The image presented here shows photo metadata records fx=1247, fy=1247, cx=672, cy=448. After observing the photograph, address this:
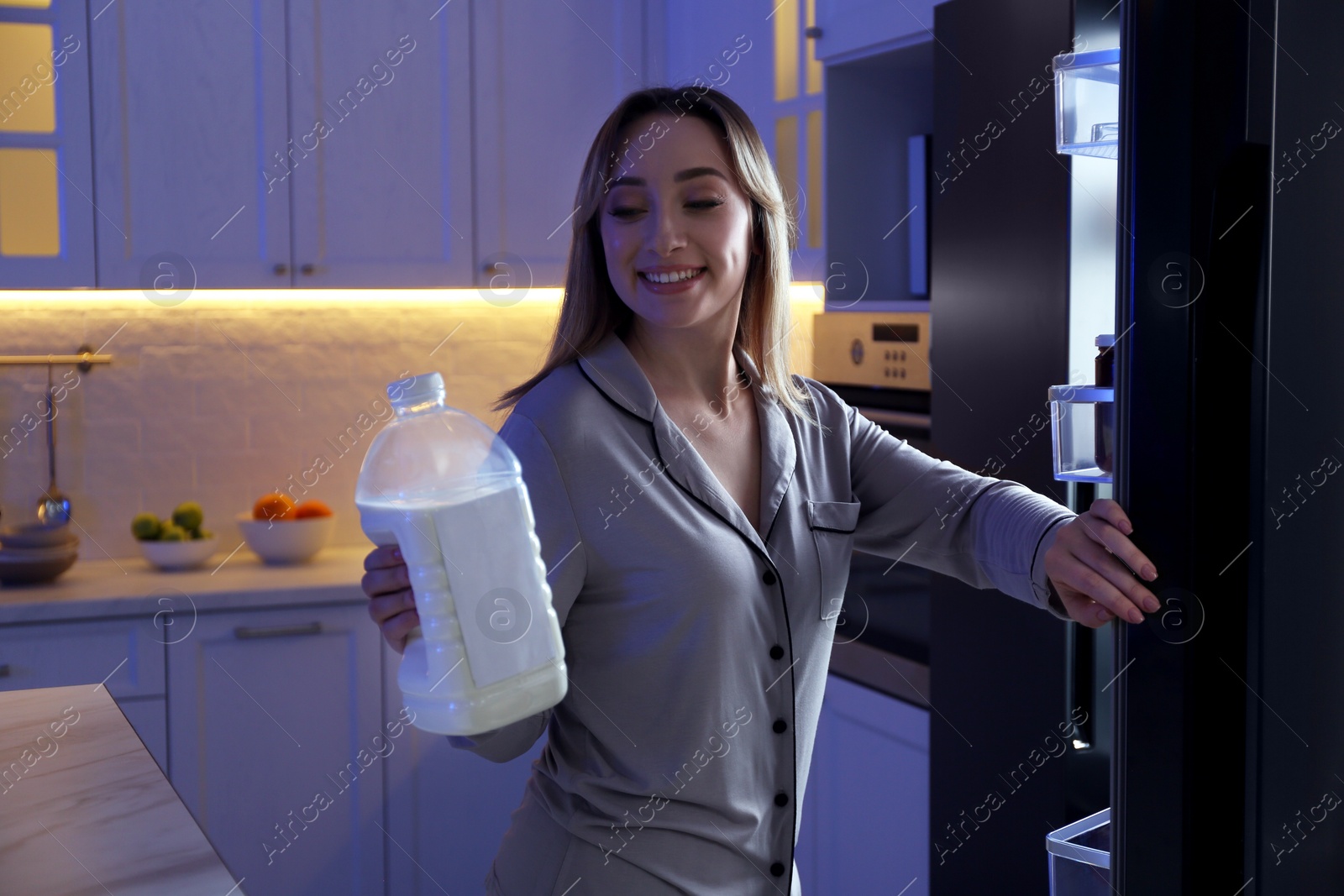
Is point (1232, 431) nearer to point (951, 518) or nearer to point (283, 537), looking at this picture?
point (951, 518)

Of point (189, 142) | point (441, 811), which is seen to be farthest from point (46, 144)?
point (441, 811)

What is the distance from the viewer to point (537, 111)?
3076 millimetres

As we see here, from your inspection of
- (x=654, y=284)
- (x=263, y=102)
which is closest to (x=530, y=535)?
(x=654, y=284)

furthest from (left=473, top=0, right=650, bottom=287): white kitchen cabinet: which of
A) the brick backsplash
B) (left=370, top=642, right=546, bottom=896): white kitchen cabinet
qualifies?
(left=370, top=642, right=546, bottom=896): white kitchen cabinet

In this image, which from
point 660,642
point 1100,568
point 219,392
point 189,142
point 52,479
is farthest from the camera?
point 219,392

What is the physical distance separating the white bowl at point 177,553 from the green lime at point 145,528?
0.08 ft

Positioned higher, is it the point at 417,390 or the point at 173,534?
the point at 417,390

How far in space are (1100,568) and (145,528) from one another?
2504 mm

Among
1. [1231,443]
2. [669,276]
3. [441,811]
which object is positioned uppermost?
[669,276]

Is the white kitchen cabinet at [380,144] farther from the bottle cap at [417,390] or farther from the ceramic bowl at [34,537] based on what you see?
the bottle cap at [417,390]

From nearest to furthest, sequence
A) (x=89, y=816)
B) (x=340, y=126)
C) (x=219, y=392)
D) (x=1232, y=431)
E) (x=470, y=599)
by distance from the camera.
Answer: (x=470, y=599) < (x=1232, y=431) < (x=89, y=816) < (x=340, y=126) < (x=219, y=392)

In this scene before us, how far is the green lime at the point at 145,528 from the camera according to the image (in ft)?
9.52

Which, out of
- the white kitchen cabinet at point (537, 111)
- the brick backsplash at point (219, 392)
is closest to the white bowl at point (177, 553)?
the brick backsplash at point (219, 392)

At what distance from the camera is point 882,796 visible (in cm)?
231
